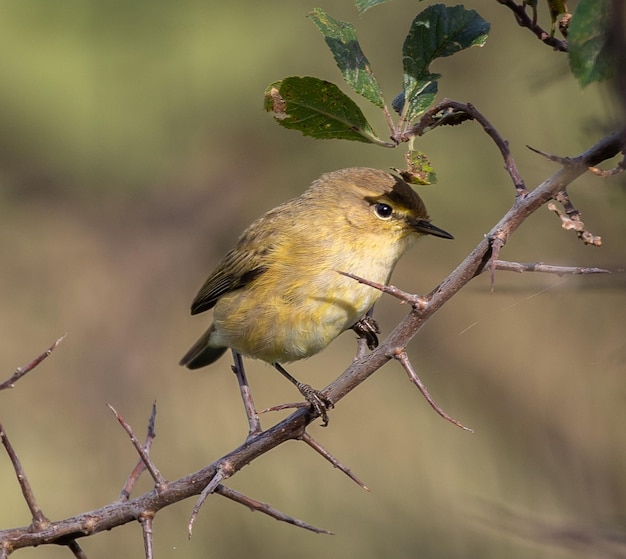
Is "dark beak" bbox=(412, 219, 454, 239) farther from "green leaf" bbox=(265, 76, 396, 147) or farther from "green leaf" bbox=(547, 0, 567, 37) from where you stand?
"green leaf" bbox=(547, 0, 567, 37)

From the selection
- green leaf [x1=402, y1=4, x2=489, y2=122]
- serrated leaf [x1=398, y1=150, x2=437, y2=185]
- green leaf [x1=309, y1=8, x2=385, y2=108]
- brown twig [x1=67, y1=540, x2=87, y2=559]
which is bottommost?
brown twig [x1=67, y1=540, x2=87, y2=559]

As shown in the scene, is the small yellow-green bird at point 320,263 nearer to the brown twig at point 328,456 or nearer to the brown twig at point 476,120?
the brown twig at point 328,456

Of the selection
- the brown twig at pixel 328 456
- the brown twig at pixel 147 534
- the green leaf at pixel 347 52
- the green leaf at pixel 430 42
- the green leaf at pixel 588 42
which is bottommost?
the brown twig at pixel 328 456

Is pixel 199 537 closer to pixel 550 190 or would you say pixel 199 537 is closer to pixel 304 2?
pixel 550 190

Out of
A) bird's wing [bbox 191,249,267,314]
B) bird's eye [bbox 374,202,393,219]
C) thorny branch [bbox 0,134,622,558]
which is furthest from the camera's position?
bird's wing [bbox 191,249,267,314]

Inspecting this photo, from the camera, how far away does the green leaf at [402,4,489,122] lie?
1898mm

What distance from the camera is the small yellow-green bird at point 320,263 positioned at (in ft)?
10.6

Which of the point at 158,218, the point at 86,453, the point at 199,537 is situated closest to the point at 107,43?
the point at 158,218

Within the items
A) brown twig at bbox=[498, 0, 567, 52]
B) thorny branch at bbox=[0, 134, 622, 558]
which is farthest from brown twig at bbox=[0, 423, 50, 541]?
brown twig at bbox=[498, 0, 567, 52]

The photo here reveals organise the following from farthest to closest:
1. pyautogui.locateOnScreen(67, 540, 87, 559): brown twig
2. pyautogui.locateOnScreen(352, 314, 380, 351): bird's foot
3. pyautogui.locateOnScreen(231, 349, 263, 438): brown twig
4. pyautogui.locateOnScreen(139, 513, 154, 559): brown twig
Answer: pyautogui.locateOnScreen(352, 314, 380, 351): bird's foot → pyautogui.locateOnScreen(231, 349, 263, 438): brown twig → pyautogui.locateOnScreen(67, 540, 87, 559): brown twig → pyautogui.locateOnScreen(139, 513, 154, 559): brown twig

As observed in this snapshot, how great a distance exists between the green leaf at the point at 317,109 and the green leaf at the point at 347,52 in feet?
0.14

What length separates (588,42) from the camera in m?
1.40

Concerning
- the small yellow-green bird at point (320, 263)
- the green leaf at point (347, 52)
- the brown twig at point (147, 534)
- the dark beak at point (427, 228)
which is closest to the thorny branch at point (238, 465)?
the brown twig at point (147, 534)

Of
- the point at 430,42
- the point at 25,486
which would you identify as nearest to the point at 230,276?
the point at 25,486
